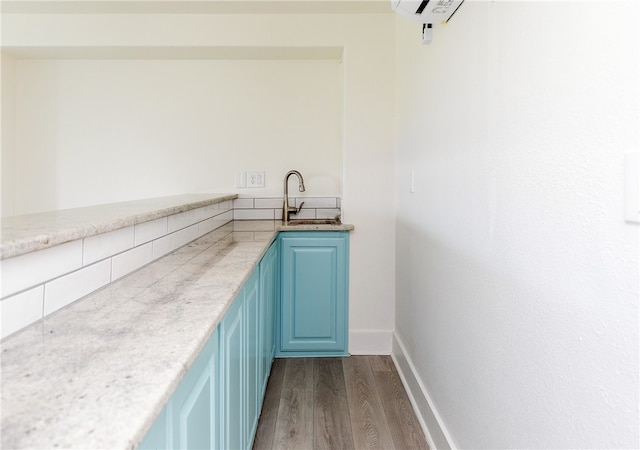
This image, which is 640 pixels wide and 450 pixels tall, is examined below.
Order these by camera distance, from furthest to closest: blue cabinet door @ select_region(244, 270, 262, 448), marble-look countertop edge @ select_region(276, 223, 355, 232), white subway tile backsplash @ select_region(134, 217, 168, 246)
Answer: marble-look countertop edge @ select_region(276, 223, 355, 232) → blue cabinet door @ select_region(244, 270, 262, 448) → white subway tile backsplash @ select_region(134, 217, 168, 246)

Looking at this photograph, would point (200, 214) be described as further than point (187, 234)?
Yes

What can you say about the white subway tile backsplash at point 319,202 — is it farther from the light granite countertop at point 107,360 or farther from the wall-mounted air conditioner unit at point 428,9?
the light granite countertop at point 107,360

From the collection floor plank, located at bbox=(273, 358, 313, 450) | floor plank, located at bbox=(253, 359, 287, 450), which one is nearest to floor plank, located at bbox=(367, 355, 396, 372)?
floor plank, located at bbox=(273, 358, 313, 450)

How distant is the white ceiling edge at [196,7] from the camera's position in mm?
2303

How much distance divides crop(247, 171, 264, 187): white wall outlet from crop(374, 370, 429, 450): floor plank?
61.3 inches

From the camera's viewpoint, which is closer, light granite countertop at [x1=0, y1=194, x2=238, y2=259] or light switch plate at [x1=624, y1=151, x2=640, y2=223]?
light switch plate at [x1=624, y1=151, x2=640, y2=223]

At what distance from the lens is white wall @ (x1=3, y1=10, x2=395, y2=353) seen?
2.46 m

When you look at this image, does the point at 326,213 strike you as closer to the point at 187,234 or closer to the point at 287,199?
the point at 287,199

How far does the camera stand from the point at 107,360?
595mm

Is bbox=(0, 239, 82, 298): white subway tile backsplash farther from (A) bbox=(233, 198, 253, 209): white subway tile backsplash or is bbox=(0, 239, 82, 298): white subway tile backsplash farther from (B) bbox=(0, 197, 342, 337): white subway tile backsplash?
(A) bbox=(233, 198, 253, 209): white subway tile backsplash

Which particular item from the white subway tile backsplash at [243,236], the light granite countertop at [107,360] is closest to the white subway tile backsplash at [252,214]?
the white subway tile backsplash at [243,236]

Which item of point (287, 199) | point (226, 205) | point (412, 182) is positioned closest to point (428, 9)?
point (412, 182)

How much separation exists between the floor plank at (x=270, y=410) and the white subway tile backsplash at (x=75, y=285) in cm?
108

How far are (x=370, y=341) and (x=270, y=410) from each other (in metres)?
0.89
